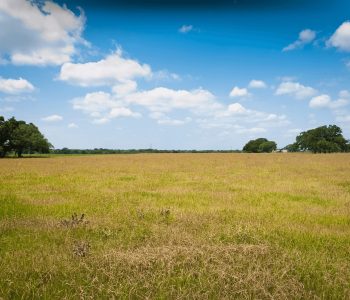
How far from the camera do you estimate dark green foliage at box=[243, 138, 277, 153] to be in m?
173

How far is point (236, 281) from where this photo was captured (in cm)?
A: 502

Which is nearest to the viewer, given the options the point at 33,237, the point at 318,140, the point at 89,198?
the point at 33,237

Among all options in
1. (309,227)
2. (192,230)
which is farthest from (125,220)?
(309,227)

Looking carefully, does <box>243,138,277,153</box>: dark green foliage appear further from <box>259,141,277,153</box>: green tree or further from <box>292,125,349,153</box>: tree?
<box>292,125,349,153</box>: tree

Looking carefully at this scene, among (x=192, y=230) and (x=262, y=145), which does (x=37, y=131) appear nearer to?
(x=192, y=230)

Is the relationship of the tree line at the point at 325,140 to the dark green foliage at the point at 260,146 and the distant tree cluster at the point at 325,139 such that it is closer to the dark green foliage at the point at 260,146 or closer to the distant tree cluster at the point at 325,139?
the distant tree cluster at the point at 325,139

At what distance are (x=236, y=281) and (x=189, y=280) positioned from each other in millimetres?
740

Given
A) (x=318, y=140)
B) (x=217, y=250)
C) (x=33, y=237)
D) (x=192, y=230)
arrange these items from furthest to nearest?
1. (x=318, y=140)
2. (x=192, y=230)
3. (x=33, y=237)
4. (x=217, y=250)

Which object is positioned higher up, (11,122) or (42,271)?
(11,122)

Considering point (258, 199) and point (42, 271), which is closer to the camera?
point (42, 271)

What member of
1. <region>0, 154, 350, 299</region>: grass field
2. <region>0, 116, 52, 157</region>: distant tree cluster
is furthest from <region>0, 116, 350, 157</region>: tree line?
<region>0, 154, 350, 299</region>: grass field

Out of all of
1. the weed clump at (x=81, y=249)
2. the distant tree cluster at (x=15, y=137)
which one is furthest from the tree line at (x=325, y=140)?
the weed clump at (x=81, y=249)

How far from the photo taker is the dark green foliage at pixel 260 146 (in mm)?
173375

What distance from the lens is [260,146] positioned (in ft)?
572
